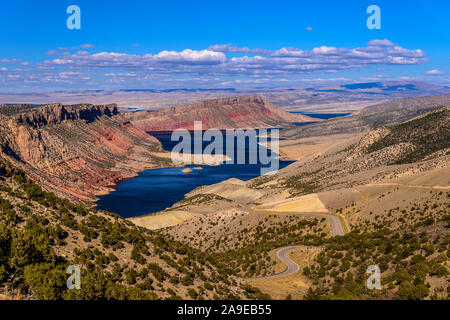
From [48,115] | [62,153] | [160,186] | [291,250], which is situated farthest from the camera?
[48,115]

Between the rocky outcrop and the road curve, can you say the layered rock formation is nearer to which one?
the rocky outcrop

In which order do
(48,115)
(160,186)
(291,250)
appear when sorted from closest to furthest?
(291,250) → (160,186) → (48,115)

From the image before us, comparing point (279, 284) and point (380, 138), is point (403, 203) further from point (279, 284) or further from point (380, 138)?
point (380, 138)

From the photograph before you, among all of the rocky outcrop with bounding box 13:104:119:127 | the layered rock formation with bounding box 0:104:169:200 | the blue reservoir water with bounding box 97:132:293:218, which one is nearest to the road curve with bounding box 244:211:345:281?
the blue reservoir water with bounding box 97:132:293:218

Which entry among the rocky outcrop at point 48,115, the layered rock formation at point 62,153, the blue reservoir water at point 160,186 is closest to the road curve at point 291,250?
the blue reservoir water at point 160,186

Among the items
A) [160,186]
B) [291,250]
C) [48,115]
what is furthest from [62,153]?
[291,250]

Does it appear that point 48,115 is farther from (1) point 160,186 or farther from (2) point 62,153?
(1) point 160,186

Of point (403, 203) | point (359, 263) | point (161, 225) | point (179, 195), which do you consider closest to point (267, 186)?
point (179, 195)
